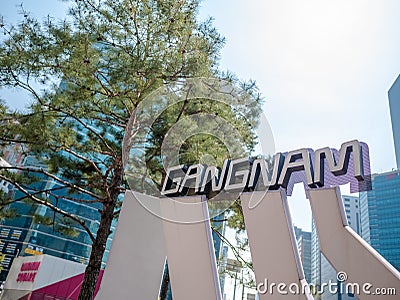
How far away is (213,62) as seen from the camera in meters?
3.64

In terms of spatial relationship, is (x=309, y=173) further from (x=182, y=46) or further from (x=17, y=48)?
(x=17, y=48)

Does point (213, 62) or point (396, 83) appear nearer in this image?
point (213, 62)

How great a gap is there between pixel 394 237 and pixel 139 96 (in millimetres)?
27312

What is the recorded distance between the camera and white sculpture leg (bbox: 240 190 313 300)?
8.87ft

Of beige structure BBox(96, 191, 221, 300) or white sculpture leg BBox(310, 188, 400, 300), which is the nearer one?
white sculpture leg BBox(310, 188, 400, 300)

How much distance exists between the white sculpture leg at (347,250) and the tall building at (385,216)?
79.7 ft

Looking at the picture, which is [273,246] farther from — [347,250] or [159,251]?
[159,251]

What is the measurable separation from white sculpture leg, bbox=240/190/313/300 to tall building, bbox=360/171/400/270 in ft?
80.6

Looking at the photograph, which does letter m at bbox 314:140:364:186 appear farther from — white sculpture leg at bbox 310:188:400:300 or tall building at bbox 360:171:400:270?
tall building at bbox 360:171:400:270

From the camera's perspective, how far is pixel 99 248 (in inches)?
149

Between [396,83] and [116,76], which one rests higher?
[396,83]

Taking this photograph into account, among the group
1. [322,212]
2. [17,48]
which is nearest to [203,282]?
[322,212]

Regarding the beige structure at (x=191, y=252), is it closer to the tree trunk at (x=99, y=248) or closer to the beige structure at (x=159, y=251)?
the beige structure at (x=159, y=251)

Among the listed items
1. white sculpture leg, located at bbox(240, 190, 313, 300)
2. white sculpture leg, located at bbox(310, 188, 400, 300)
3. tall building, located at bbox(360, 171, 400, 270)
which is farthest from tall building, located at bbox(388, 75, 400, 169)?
white sculpture leg, located at bbox(240, 190, 313, 300)
